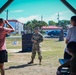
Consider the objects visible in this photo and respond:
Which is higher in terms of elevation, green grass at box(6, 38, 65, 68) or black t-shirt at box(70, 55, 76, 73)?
black t-shirt at box(70, 55, 76, 73)

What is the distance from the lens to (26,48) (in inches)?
829

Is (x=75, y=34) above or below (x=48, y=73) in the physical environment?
above

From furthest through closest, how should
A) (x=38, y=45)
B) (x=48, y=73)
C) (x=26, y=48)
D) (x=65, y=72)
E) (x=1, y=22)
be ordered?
(x=26, y=48) < (x=38, y=45) < (x=48, y=73) < (x=1, y=22) < (x=65, y=72)

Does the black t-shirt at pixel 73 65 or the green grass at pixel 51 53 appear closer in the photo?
the black t-shirt at pixel 73 65

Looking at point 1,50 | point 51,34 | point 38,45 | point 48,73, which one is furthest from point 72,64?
point 51,34

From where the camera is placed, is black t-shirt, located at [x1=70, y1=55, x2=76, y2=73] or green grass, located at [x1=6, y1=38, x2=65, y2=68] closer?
black t-shirt, located at [x1=70, y1=55, x2=76, y2=73]

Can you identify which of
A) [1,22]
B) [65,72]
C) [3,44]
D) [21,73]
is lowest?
[21,73]

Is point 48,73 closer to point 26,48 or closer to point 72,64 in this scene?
point 72,64

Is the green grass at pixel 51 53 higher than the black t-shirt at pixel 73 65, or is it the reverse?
the black t-shirt at pixel 73 65

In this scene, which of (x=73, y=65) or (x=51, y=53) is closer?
(x=73, y=65)

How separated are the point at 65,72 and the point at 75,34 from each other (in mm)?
Answer: 1690

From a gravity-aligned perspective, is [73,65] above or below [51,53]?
above

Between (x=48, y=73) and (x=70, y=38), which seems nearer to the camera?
(x=70, y=38)

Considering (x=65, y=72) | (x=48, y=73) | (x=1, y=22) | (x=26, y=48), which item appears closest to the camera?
(x=65, y=72)
